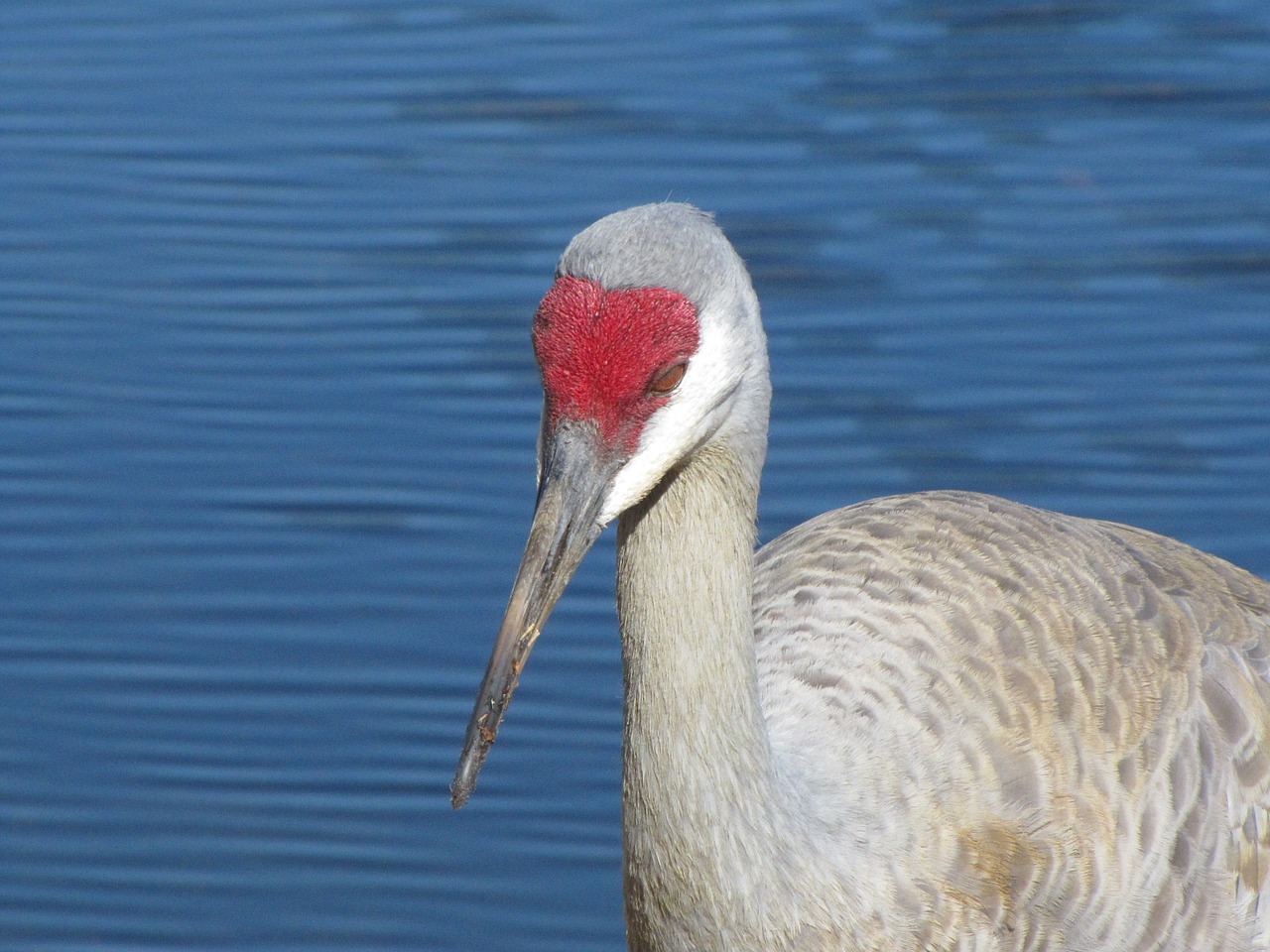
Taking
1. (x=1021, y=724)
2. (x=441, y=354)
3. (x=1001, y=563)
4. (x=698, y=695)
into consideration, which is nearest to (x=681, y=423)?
(x=698, y=695)

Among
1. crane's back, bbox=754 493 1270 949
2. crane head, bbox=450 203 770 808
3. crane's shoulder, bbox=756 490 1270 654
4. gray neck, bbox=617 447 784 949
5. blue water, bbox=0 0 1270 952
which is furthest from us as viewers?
blue water, bbox=0 0 1270 952

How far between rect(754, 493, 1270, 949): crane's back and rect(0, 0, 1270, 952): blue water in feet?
4.57

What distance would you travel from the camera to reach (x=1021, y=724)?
4.30 meters

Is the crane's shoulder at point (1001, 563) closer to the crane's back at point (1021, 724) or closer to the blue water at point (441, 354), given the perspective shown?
the crane's back at point (1021, 724)

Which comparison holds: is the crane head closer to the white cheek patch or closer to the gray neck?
the white cheek patch

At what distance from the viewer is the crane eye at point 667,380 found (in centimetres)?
353

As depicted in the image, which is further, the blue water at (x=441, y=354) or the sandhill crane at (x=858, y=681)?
the blue water at (x=441, y=354)

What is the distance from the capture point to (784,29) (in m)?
9.60

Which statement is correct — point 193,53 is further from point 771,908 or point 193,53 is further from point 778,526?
point 771,908

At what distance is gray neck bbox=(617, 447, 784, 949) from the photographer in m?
3.74

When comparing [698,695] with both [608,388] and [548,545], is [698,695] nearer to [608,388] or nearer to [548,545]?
[548,545]

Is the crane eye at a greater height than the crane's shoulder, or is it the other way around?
the crane eye

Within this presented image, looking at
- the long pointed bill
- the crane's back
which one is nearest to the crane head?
the long pointed bill

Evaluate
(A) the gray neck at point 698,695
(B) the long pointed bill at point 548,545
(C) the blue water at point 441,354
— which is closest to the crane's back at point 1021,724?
(A) the gray neck at point 698,695
